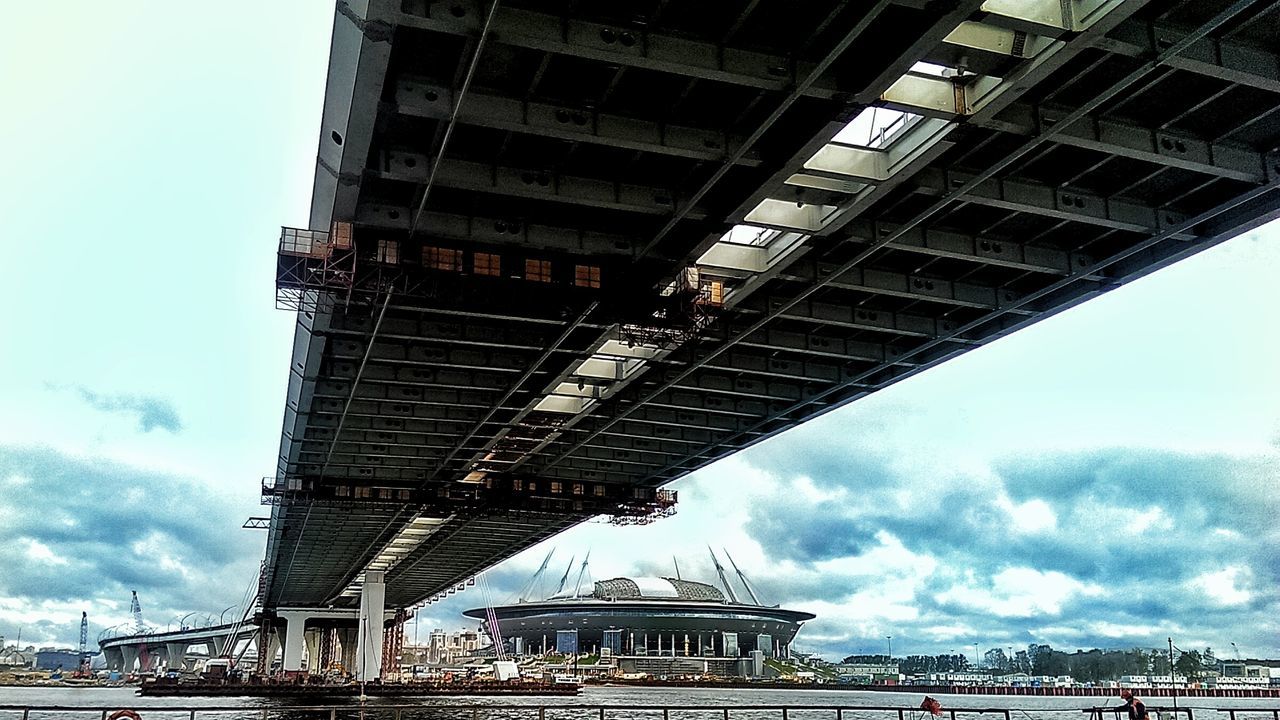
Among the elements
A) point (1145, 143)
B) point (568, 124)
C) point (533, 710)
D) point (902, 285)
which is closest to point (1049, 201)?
point (1145, 143)

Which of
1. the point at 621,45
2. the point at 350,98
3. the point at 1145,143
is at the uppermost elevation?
the point at 621,45

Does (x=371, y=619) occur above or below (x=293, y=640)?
above

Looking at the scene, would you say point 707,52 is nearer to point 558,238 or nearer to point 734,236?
point 558,238

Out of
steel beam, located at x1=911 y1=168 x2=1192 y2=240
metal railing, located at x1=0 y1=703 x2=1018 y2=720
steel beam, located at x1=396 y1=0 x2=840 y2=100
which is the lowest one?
metal railing, located at x1=0 y1=703 x2=1018 y2=720

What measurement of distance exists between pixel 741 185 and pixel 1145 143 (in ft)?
30.5

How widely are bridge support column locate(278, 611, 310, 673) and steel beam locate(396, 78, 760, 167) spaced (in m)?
143

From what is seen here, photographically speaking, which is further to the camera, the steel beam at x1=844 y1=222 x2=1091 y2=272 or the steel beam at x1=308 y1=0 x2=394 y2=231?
the steel beam at x1=844 y1=222 x2=1091 y2=272

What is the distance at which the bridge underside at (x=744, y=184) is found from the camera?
1873cm

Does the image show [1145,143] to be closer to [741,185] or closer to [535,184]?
[741,185]

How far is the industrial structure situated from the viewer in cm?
1873

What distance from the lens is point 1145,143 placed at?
22.9m

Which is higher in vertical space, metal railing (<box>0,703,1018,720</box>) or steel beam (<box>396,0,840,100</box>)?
steel beam (<box>396,0,840,100</box>)

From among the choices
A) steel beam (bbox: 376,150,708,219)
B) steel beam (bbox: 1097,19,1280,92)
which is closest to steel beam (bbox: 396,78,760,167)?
steel beam (bbox: 376,150,708,219)

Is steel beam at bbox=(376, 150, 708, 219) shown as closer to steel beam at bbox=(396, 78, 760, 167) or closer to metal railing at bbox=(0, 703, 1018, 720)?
steel beam at bbox=(396, 78, 760, 167)
